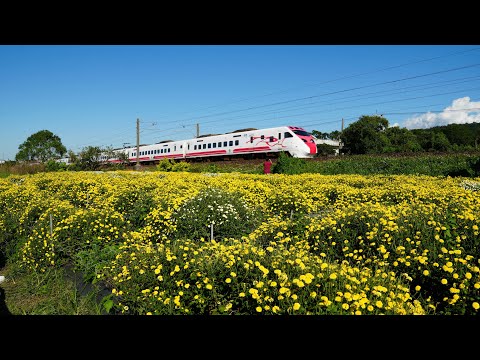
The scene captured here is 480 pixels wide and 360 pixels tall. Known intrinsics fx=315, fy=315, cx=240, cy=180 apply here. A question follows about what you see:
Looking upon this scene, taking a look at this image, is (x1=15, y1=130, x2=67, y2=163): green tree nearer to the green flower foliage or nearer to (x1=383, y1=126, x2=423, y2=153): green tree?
the green flower foliage

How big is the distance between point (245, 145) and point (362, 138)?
44.3ft

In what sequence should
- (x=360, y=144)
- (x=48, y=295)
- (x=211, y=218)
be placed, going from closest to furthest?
(x=48, y=295) → (x=211, y=218) → (x=360, y=144)

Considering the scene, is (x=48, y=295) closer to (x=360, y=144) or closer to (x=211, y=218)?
(x=211, y=218)

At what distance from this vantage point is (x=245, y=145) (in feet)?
78.1

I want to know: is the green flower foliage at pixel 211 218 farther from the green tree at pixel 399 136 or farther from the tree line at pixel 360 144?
the green tree at pixel 399 136

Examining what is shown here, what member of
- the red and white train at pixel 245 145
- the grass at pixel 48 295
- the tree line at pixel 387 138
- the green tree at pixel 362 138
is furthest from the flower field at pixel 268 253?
the green tree at pixel 362 138

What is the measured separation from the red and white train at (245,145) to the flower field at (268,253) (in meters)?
13.5

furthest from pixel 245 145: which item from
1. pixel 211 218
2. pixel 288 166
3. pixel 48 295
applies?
pixel 48 295

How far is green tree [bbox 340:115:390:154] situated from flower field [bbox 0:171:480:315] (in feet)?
79.0
